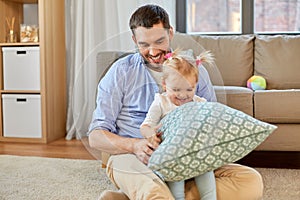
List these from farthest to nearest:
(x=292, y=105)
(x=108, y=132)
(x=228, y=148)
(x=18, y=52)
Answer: (x=18, y=52), (x=292, y=105), (x=108, y=132), (x=228, y=148)

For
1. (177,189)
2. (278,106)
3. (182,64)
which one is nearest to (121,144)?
(177,189)

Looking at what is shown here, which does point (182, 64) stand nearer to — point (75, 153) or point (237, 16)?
point (75, 153)

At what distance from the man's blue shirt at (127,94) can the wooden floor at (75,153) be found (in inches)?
28.0

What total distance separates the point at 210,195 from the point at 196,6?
95.0 inches

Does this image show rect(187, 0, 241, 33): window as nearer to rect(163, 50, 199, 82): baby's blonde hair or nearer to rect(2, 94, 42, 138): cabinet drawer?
rect(2, 94, 42, 138): cabinet drawer

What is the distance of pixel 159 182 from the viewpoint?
121 cm

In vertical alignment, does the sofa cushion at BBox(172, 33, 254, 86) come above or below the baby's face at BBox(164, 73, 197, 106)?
above

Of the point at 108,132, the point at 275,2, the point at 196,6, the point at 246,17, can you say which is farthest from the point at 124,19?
the point at 108,132

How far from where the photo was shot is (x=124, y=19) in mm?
3158

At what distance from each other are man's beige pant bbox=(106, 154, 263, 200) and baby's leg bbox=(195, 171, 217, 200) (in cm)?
3

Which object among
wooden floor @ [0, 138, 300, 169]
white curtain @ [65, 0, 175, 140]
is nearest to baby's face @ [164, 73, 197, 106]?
wooden floor @ [0, 138, 300, 169]

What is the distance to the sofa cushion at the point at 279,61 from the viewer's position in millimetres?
2562

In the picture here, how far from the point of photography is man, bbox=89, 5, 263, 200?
3.92ft

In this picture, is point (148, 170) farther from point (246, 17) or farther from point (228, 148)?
point (246, 17)
